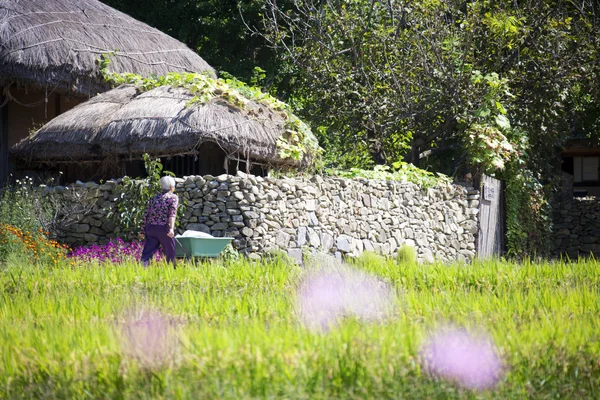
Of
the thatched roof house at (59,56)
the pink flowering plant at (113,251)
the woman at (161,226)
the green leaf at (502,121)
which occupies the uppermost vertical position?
the thatched roof house at (59,56)

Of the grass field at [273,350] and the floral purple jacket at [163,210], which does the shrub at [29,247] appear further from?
the grass field at [273,350]

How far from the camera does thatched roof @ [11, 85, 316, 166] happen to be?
11.2 m

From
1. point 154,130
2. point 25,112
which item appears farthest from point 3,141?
point 154,130

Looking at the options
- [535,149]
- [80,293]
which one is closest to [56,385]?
[80,293]

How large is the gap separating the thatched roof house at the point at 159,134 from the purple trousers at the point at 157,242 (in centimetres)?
214

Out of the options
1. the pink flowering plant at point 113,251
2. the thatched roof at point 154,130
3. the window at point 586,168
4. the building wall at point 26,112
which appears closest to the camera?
the pink flowering plant at point 113,251

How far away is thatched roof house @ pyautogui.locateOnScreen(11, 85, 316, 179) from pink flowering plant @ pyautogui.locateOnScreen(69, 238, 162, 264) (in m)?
1.51

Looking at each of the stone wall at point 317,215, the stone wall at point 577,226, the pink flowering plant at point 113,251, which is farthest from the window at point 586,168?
the pink flowering plant at point 113,251

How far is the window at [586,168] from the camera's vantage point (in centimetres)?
2184

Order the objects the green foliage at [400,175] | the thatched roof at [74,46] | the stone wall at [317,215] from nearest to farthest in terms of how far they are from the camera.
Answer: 1. the stone wall at [317,215]
2. the thatched roof at [74,46]
3. the green foliage at [400,175]

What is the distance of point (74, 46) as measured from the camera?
1376cm

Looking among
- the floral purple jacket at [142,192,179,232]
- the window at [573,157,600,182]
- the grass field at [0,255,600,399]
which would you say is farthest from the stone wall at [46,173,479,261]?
the window at [573,157,600,182]

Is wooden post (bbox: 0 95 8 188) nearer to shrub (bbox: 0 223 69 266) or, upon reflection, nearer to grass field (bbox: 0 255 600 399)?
shrub (bbox: 0 223 69 266)

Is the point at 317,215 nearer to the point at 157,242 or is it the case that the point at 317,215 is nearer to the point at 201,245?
the point at 201,245
